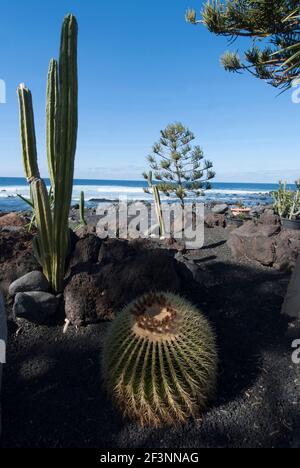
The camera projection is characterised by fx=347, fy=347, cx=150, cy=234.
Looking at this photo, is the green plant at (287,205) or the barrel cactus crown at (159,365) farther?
the green plant at (287,205)

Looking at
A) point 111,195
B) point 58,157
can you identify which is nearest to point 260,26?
point 58,157

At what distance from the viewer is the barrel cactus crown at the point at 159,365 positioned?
7.36 ft

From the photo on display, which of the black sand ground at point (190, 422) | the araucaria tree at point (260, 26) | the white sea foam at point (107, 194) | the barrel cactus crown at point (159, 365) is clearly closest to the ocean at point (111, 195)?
the white sea foam at point (107, 194)

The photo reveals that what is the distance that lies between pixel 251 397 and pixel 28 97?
392cm

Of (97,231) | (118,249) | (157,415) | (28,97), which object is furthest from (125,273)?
(97,231)

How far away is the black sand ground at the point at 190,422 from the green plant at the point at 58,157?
860mm

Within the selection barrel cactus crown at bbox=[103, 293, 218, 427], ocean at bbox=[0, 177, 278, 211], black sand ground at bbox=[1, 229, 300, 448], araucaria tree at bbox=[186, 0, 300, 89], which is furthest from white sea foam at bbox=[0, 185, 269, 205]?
barrel cactus crown at bbox=[103, 293, 218, 427]

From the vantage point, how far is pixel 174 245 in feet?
21.7

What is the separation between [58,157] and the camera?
3.85 meters

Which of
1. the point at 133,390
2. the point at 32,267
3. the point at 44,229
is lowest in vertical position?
the point at 133,390

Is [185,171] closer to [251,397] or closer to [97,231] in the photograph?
[97,231]

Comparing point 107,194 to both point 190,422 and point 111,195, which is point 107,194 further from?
point 190,422

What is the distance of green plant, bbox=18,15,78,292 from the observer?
12.3 feet

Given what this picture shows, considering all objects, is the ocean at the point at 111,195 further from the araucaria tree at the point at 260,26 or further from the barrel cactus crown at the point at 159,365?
the barrel cactus crown at the point at 159,365
